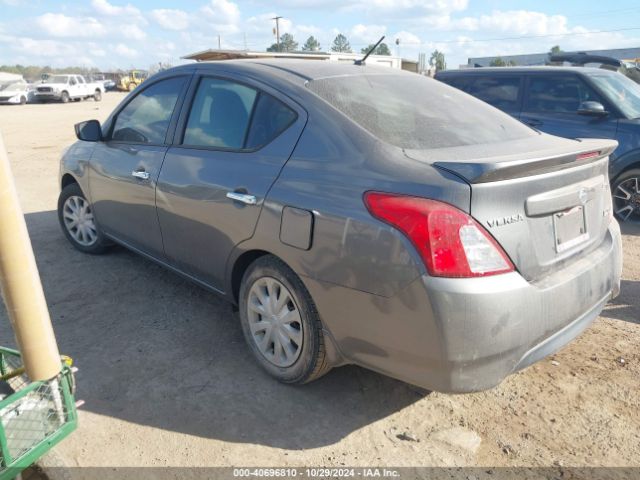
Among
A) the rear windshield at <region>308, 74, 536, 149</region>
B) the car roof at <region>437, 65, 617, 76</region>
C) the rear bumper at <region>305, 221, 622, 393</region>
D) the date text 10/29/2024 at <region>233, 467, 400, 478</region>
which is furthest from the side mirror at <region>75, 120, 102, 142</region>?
the car roof at <region>437, 65, 617, 76</region>

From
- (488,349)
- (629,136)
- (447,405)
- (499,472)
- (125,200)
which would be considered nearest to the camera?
(488,349)

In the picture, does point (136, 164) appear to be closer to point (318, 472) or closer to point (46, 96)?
point (318, 472)

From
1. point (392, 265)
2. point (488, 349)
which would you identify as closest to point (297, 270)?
point (392, 265)

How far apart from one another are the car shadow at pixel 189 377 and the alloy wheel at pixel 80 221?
66 cm

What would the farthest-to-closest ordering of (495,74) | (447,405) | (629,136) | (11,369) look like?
(495,74), (629,136), (447,405), (11,369)

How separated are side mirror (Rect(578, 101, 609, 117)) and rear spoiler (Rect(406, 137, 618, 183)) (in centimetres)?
392

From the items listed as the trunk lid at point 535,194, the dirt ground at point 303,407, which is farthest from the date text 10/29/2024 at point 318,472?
the trunk lid at point 535,194

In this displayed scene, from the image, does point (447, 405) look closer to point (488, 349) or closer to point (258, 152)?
point (488, 349)

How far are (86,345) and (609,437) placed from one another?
9.97 feet

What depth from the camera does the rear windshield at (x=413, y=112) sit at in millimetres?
2711

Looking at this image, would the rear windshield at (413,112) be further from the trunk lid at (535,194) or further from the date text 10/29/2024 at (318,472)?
the date text 10/29/2024 at (318,472)

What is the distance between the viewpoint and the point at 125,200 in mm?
4047

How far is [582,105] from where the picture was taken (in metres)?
6.16

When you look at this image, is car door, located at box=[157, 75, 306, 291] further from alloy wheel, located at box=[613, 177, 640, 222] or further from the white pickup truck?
the white pickup truck
